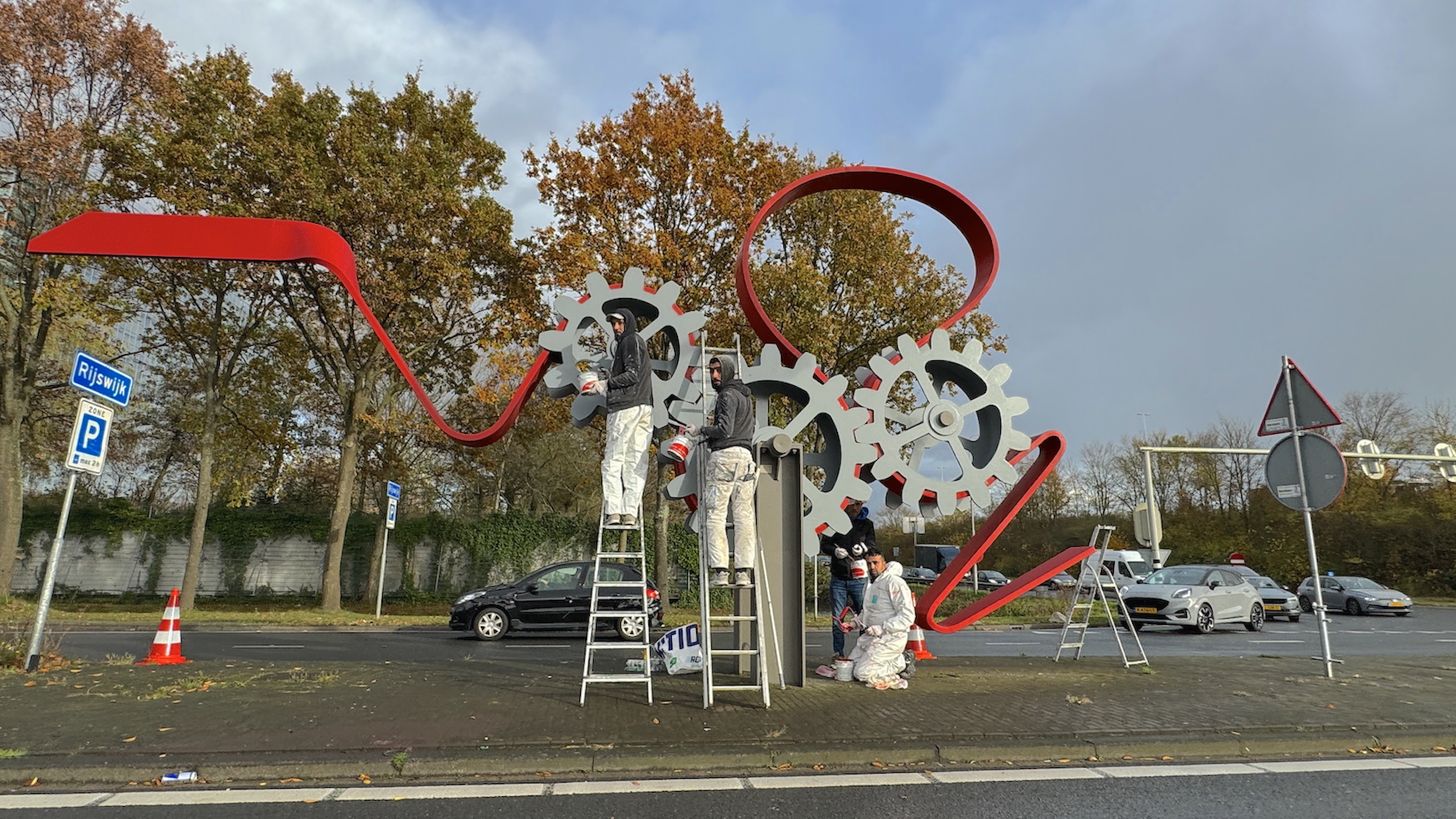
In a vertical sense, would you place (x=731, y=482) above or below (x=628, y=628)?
above

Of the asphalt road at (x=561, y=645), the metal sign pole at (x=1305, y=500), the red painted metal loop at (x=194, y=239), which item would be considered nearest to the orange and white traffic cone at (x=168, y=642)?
the asphalt road at (x=561, y=645)

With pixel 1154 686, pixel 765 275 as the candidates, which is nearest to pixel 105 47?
pixel 765 275

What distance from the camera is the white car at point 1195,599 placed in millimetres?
17828

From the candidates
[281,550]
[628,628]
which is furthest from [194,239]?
[281,550]

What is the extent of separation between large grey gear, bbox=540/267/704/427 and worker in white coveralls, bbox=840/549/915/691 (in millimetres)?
2712

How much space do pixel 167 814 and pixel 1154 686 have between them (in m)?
8.37

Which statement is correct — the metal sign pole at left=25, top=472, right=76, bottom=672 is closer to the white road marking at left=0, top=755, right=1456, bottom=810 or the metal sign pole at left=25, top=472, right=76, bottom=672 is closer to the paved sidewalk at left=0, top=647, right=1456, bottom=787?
the paved sidewalk at left=0, top=647, right=1456, bottom=787

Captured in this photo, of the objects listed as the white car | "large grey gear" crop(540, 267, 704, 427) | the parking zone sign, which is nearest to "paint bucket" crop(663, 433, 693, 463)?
"large grey gear" crop(540, 267, 704, 427)

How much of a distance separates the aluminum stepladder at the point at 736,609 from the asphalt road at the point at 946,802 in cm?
168

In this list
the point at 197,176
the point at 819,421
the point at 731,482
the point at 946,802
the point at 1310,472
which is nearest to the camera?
the point at 946,802

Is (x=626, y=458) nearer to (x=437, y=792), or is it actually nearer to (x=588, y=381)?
(x=588, y=381)

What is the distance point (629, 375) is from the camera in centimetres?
739

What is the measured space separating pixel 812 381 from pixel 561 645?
24.2ft

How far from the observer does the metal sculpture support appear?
7.81 metres
